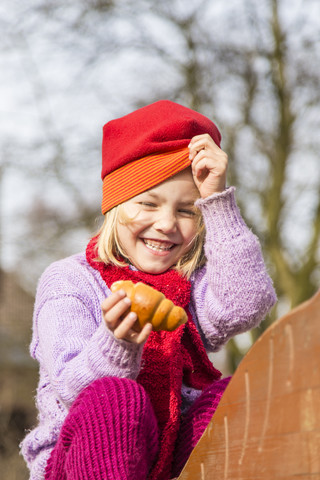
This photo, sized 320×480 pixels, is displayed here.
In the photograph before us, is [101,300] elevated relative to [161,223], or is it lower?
lower

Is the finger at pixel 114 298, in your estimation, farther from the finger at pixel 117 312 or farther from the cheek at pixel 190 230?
the cheek at pixel 190 230

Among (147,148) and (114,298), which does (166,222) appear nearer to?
(147,148)

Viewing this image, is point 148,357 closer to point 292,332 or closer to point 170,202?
point 170,202

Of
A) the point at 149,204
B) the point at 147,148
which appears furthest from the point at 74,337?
the point at 147,148

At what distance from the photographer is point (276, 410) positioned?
4.06 feet

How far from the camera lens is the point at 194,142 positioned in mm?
2287

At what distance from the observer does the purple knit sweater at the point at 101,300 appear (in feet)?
7.09

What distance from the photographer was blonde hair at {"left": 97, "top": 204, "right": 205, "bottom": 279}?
2.39 metres

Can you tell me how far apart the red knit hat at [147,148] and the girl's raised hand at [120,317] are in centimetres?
66

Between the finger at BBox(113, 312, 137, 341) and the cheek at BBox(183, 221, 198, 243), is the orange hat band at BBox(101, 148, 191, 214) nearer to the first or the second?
the cheek at BBox(183, 221, 198, 243)

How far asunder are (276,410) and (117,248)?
1282 millimetres

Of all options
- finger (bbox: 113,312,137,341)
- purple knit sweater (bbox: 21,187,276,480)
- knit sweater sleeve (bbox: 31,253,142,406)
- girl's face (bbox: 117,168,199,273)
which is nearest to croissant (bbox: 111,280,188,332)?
finger (bbox: 113,312,137,341)

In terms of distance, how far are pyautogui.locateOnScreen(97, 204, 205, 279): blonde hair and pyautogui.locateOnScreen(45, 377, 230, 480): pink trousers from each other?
0.69 m

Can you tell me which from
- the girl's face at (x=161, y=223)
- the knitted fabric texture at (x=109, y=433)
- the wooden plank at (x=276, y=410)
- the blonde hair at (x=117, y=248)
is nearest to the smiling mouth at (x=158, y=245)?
the girl's face at (x=161, y=223)
